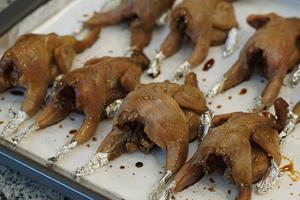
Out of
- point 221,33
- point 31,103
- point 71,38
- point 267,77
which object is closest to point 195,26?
point 221,33

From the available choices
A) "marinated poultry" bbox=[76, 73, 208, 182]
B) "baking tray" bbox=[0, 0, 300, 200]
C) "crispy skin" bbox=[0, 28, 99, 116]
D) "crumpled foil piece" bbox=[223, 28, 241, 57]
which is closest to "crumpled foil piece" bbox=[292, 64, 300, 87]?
"baking tray" bbox=[0, 0, 300, 200]

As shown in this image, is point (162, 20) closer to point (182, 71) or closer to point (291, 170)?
point (182, 71)

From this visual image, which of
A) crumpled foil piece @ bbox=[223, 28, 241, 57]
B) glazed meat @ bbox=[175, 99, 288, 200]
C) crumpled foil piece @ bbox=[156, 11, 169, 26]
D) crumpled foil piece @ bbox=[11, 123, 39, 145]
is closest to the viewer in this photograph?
glazed meat @ bbox=[175, 99, 288, 200]

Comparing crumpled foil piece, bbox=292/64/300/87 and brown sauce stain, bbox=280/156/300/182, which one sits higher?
crumpled foil piece, bbox=292/64/300/87

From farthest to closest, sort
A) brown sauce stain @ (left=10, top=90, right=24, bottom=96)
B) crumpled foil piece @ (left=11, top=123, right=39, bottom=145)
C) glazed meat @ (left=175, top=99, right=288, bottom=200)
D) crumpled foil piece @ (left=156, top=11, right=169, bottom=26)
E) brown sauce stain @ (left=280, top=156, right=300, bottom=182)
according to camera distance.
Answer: crumpled foil piece @ (left=156, top=11, right=169, bottom=26), brown sauce stain @ (left=10, top=90, right=24, bottom=96), crumpled foil piece @ (left=11, top=123, right=39, bottom=145), brown sauce stain @ (left=280, top=156, right=300, bottom=182), glazed meat @ (left=175, top=99, right=288, bottom=200)

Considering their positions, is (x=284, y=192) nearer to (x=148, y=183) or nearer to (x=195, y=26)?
(x=148, y=183)

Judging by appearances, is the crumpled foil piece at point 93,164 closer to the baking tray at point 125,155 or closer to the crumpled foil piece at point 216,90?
the baking tray at point 125,155

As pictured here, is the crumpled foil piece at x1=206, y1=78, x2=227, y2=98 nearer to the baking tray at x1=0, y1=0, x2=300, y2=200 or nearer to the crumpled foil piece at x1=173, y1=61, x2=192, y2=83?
the baking tray at x1=0, y1=0, x2=300, y2=200
